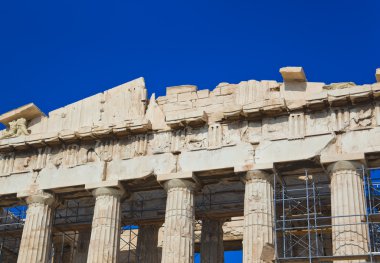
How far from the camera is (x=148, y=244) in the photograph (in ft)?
92.2

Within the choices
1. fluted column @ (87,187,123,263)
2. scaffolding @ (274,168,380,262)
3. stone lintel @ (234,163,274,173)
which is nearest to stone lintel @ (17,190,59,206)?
fluted column @ (87,187,123,263)

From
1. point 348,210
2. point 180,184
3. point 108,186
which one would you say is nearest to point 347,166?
point 348,210

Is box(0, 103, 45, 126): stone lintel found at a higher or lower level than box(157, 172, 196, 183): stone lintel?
higher

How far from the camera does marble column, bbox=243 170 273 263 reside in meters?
22.4

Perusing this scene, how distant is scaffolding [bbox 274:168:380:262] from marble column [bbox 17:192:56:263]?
767 cm

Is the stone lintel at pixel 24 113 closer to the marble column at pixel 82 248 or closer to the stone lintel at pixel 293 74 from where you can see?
the marble column at pixel 82 248

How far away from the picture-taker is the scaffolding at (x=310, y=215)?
72.7ft

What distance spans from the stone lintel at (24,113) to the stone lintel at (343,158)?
429 inches

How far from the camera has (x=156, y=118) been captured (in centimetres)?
2595

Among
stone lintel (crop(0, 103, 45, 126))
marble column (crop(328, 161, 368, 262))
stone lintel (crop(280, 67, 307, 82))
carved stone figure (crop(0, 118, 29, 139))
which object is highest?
stone lintel (crop(0, 103, 45, 126))

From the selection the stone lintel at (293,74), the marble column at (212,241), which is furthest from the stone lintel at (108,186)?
the stone lintel at (293,74)

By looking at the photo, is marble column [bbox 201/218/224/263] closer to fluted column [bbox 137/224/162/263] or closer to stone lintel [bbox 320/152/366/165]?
fluted column [bbox 137/224/162/263]

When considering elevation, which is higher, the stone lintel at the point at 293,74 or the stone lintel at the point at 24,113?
the stone lintel at the point at 24,113

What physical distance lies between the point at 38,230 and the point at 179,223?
5155mm
